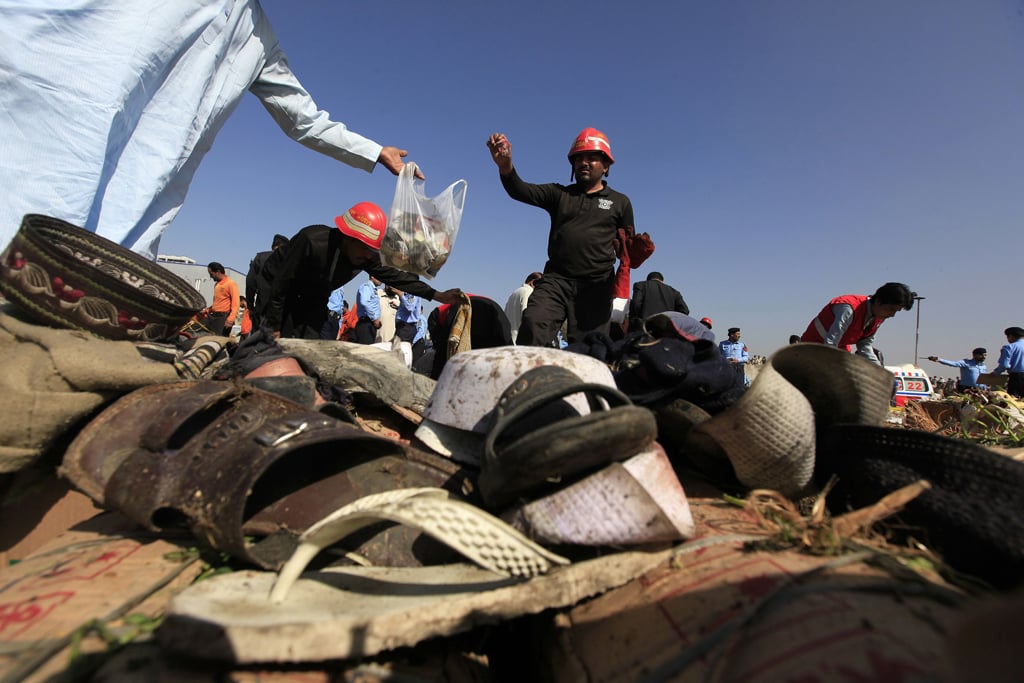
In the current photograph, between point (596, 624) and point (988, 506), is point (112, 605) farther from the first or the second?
point (988, 506)

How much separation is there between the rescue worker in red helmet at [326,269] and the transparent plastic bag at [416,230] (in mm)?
121

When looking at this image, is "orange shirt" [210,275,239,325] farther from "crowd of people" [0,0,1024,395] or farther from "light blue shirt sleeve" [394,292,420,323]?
"crowd of people" [0,0,1024,395]

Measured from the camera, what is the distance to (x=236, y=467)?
1067 mm

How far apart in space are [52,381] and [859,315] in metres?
6.18

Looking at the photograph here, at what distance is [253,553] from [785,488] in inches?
54.5

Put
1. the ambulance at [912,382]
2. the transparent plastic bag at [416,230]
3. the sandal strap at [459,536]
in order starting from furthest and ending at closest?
1. the ambulance at [912,382]
2. the transparent plastic bag at [416,230]
3. the sandal strap at [459,536]

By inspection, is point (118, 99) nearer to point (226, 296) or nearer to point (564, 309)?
point (564, 309)

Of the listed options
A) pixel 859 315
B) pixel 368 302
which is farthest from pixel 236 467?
pixel 368 302

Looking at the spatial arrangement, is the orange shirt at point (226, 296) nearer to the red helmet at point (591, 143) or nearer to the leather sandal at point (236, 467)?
the red helmet at point (591, 143)

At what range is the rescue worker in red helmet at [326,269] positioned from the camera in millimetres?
3328

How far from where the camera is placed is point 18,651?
2.57ft

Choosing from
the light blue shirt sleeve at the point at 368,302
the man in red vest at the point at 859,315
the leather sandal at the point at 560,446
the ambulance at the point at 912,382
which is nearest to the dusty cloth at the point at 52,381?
the leather sandal at the point at 560,446

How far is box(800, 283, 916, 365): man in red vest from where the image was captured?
4707 millimetres

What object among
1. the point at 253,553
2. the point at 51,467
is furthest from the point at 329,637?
the point at 51,467
